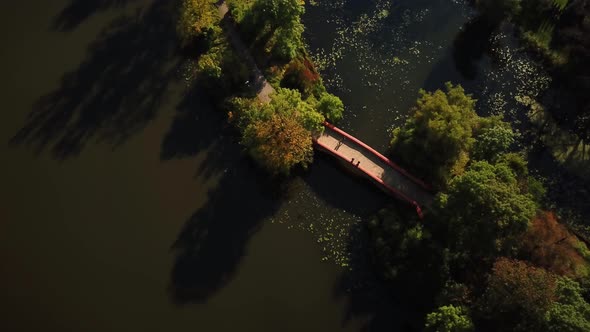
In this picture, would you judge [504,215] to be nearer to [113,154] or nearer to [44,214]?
[113,154]

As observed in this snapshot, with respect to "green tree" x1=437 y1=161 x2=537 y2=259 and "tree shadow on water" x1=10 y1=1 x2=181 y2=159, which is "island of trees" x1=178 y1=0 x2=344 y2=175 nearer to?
"tree shadow on water" x1=10 y1=1 x2=181 y2=159

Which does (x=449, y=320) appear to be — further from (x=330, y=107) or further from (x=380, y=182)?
(x=330, y=107)

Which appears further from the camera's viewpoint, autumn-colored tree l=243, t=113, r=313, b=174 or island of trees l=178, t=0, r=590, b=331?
autumn-colored tree l=243, t=113, r=313, b=174

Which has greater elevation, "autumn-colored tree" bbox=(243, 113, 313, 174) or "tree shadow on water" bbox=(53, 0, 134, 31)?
"tree shadow on water" bbox=(53, 0, 134, 31)

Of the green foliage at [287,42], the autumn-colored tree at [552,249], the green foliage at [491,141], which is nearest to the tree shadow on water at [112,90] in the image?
the green foliage at [287,42]

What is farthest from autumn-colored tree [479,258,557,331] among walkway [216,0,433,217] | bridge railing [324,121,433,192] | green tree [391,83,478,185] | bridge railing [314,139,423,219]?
bridge railing [324,121,433,192]
